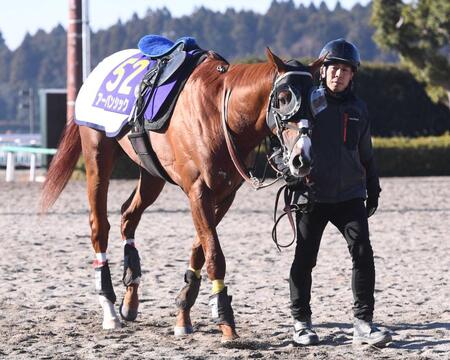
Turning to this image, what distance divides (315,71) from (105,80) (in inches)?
82.4

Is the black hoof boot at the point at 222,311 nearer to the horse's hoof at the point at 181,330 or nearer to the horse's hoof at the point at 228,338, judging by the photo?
the horse's hoof at the point at 228,338

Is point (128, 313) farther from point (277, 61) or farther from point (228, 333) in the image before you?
point (277, 61)

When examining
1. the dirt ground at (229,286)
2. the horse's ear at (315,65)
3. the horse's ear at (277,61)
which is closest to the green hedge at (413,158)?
the dirt ground at (229,286)

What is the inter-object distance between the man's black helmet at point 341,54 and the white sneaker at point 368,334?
141cm

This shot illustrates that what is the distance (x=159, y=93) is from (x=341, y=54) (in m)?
1.24

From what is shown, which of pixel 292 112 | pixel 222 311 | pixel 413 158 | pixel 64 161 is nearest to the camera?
pixel 292 112

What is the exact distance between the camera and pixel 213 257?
242 inches

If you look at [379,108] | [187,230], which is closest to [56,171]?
[187,230]

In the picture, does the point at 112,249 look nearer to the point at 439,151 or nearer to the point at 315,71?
the point at 315,71

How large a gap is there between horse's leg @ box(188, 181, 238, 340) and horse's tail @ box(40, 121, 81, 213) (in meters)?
1.98

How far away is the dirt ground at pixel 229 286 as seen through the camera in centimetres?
605

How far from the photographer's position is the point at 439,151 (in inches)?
905

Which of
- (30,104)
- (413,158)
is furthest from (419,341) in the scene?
(30,104)

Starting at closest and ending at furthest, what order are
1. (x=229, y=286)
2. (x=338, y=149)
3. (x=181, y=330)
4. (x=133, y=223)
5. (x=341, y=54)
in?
(x=341, y=54), (x=338, y=149), (x=181, y=330), (x=133, y=223), (x=229, y=286)
